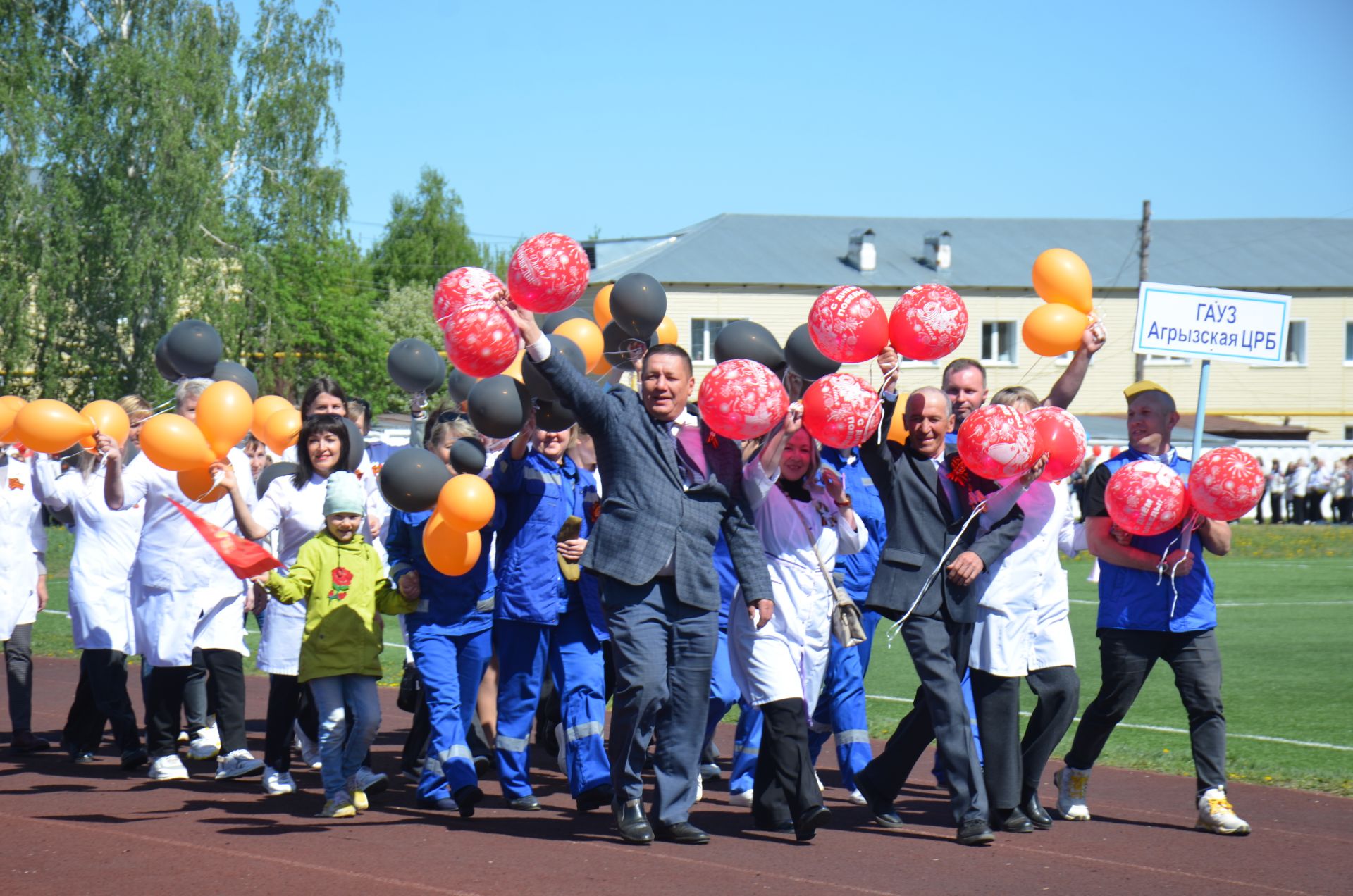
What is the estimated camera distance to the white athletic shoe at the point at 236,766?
772 cm

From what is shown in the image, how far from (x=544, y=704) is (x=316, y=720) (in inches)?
60.6

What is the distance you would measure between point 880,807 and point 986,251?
156 ft

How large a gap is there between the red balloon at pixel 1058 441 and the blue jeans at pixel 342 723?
3.29 meters

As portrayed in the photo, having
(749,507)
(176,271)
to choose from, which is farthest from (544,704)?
(176,271)

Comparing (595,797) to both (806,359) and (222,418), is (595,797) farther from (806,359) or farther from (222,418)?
(222,418)

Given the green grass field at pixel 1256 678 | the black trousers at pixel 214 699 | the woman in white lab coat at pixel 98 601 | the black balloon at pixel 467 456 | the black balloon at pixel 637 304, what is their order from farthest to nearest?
1. the green grass field at pixel 1256 678
2. the woman in white lab coat at pixel 98 601
3. the black trousers at pixel 214 699
4. the black balloon at pixel 637 304
5. the black balloon at pixel 467 456

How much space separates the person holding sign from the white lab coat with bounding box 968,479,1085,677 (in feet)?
0.69

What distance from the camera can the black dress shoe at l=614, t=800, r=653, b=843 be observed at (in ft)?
20.4

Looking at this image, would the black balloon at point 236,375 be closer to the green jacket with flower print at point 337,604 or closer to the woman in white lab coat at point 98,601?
the woman in white lab coat at point 98,601

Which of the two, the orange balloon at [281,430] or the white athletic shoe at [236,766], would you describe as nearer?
the white athletic shoe at [236,766]

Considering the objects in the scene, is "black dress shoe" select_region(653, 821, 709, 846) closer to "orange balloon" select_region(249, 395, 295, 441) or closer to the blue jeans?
the blue jeans

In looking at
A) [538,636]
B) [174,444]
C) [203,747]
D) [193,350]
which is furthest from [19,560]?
[538,636]

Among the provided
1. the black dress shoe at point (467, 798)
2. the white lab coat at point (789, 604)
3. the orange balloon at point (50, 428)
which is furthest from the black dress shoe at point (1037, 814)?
the orange balloon at point (50, 428)

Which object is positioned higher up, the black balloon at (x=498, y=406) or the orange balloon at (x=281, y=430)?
the black balloon at (x=498, y=406)
